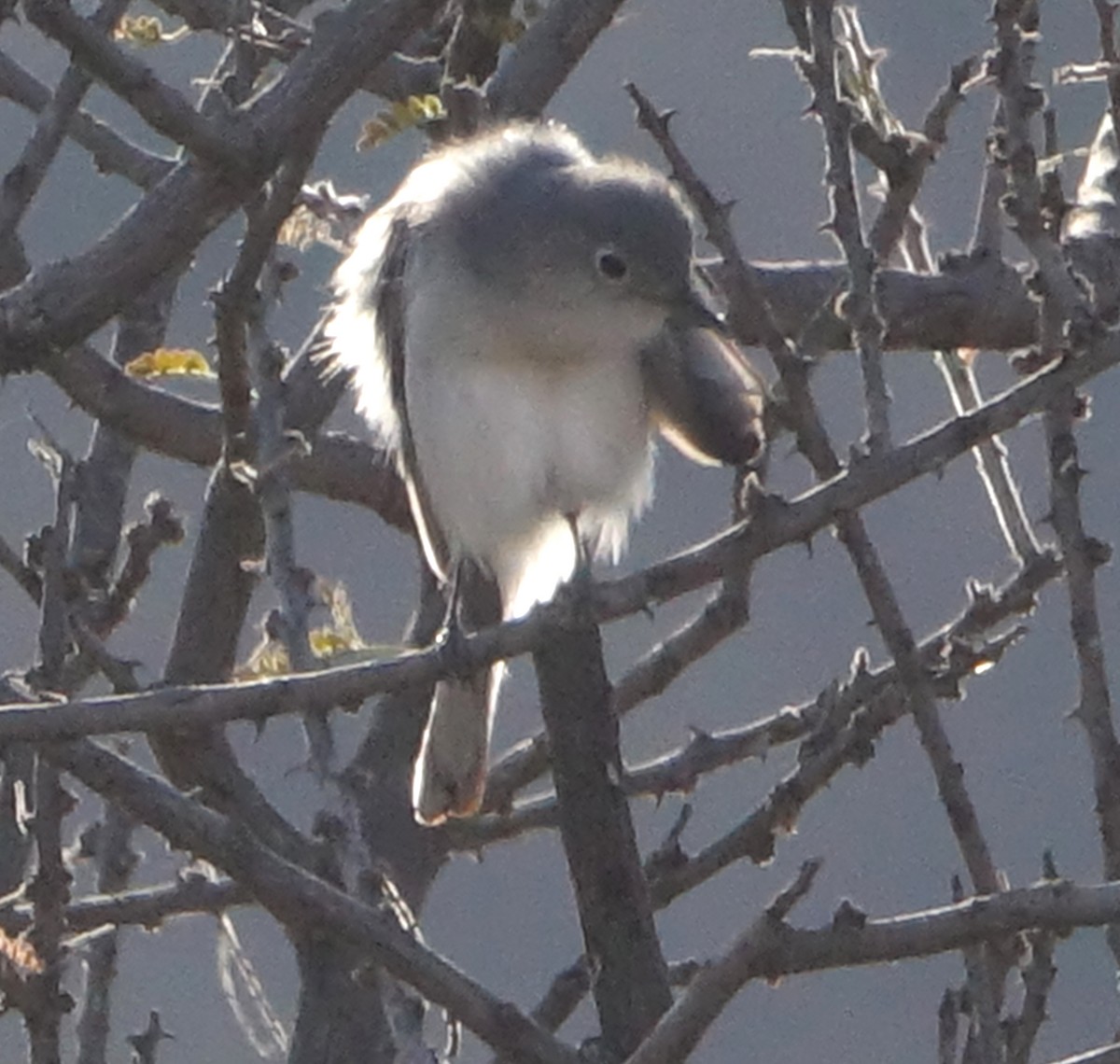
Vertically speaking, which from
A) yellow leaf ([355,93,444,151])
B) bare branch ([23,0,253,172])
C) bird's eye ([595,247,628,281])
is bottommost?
bare branch ([23,0,253,172])

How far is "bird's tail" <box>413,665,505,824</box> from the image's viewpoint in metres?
3.34

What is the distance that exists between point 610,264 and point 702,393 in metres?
0.24

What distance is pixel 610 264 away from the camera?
369 centimetres

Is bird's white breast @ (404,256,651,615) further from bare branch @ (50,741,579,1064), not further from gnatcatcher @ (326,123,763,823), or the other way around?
bare branch @ (50,741,579,1064)

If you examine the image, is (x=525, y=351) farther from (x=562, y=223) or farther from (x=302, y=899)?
(x=302, y=899)

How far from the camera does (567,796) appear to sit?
2.73 metres

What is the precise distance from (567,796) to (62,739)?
0.86 meters

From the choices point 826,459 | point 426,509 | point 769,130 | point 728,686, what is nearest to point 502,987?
point 728,686

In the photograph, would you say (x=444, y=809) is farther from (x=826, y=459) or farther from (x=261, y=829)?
(x=826, y=459)

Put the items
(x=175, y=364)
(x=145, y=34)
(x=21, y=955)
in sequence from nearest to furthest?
(x=21, y=955) → (x=175, y=364) → (x=145, y=34)

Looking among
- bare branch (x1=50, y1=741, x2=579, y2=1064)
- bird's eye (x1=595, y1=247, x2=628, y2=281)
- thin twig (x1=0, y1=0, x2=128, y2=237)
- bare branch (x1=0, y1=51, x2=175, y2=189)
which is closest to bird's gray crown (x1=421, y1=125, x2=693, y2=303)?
bird's eye (x1=595, y1=247, x2=628, y2=281)

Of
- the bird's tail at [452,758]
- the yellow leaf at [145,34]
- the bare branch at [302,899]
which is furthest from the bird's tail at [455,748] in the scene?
the yellow leaf at [145,34]

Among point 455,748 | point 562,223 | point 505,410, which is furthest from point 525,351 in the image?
point 455,748

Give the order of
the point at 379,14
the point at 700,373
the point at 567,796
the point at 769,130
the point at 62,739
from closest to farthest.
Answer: the point at 62,739
the point at 379,14
the point at 567,796
the point at 700,373
the point at 769,130
